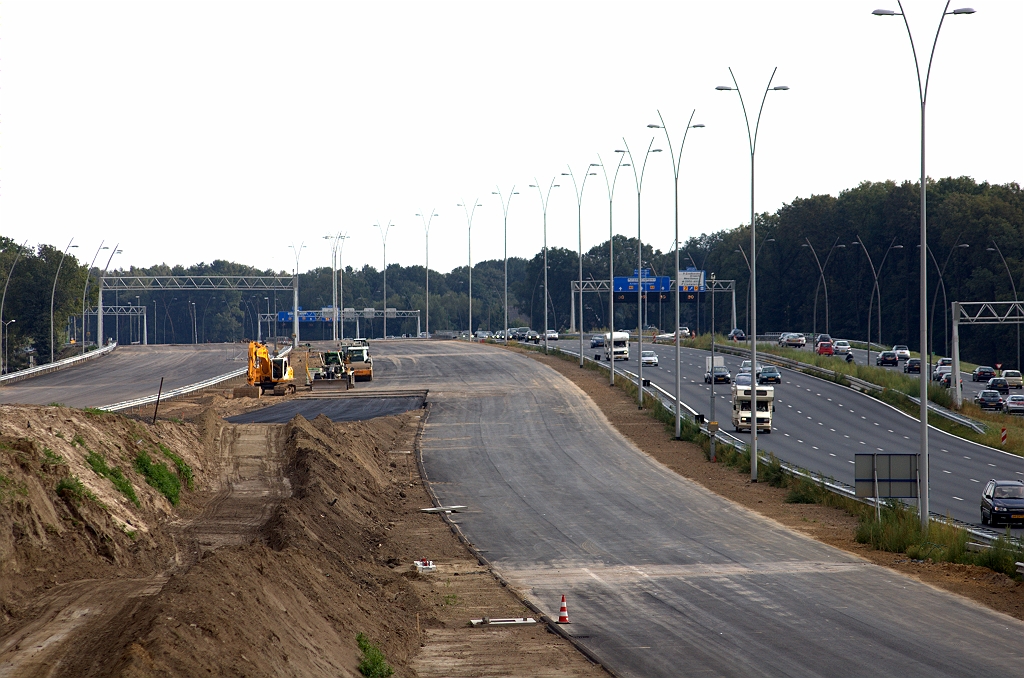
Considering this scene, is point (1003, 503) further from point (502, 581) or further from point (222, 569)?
point (222, 569)

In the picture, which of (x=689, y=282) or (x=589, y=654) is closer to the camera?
(x=589, y=654)

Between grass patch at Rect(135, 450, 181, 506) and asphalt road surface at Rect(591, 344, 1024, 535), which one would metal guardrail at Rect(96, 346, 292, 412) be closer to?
grass patch at Rect(135, 450, 181, 506)

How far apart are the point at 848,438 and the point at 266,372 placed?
36013mm

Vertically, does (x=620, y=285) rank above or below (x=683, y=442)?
above

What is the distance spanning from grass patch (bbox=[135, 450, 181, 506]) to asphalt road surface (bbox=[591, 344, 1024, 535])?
23045mm

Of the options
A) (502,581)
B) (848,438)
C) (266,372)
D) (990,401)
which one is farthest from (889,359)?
(502,581)

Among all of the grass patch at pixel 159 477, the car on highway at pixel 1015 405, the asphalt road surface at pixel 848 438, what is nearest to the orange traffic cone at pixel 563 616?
the grass patch at pixel 159 477

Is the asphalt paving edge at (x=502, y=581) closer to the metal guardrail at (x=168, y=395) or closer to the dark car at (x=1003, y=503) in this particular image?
the dark car at (x=1003, y=503)

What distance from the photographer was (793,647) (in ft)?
55.9

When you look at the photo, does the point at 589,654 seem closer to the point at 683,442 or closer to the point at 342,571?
the point at 342,571

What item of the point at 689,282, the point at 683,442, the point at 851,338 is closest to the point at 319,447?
the point at 683,442

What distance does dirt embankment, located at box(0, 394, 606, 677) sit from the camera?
13000 mm

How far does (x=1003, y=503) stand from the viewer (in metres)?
30.5

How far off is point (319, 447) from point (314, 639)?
21.2m
